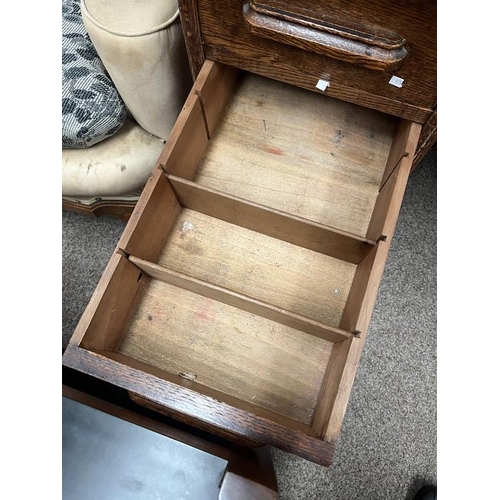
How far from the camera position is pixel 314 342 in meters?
0.64

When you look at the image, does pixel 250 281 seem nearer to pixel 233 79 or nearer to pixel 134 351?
pixel 134 351

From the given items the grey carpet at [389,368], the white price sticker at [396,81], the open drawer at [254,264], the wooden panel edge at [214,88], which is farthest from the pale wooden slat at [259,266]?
the grey carpet at [389,368]

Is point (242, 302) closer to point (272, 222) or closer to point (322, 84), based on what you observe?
point (272, 222)

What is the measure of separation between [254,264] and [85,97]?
42 cm

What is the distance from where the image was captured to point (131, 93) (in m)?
0.71

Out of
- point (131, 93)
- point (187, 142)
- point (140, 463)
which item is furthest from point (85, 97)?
point (140, 463)

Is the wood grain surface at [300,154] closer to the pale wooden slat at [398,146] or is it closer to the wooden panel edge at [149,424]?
the pale wooden slat at [398,146]

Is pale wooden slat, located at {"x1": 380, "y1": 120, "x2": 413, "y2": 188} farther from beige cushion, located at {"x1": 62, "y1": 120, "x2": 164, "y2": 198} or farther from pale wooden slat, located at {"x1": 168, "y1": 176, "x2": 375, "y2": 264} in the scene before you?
beige cushion, located at {"x1": 62, "y1": 120, "x2": 164, "y2": 198}

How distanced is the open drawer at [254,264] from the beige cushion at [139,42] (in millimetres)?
75

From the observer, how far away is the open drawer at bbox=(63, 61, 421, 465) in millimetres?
529

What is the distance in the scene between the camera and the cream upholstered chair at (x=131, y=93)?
608mm

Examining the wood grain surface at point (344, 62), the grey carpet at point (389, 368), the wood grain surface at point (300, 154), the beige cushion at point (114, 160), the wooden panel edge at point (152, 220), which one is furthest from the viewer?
the grey carpet at point (389, 368)

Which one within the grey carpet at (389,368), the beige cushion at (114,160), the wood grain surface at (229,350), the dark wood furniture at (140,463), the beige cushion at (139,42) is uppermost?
the beige cushion at (139,42)
